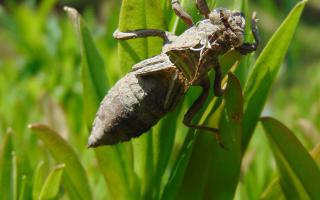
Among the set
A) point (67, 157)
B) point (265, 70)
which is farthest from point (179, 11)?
point (67, 157)

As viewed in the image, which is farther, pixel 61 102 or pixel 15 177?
pixel 61 102

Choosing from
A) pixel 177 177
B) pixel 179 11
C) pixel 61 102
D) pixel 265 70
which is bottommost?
pixel 61 102

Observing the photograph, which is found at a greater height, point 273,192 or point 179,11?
point 179,11

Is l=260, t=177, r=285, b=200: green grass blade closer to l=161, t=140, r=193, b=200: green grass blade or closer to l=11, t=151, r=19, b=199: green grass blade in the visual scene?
l=161, t=140, r=193, b=200: green grass blade

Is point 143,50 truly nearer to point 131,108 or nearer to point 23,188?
point 131,108

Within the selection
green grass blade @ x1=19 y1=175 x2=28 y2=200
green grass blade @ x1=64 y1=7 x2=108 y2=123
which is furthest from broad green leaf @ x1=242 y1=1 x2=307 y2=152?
green grass blade @ x1=19 y1=175 x2=28 y2=200

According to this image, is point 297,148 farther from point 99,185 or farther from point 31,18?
point 31,18

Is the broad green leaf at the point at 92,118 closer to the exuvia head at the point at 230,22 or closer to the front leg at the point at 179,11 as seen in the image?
the front leg at the point at 179,11
